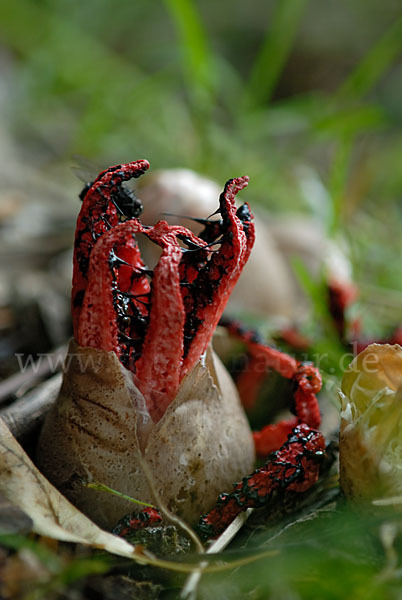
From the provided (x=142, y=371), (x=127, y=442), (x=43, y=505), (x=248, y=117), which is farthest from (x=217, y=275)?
(x=248, y=117)

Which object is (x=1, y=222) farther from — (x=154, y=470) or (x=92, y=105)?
(x=154, y=470)

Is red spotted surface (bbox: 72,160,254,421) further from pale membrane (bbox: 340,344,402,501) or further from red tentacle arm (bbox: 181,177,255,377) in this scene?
pale membrane (bbox: 340,344,402,501)

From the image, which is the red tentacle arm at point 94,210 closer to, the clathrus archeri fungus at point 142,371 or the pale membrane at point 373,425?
the clathrus archeri fungus at point 142,371

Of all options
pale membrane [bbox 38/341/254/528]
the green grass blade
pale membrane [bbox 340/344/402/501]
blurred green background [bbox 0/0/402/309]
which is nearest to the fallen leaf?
pale membrane [bbox 38/341/254/528]

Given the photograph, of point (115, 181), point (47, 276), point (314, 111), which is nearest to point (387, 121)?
point (314, 111)

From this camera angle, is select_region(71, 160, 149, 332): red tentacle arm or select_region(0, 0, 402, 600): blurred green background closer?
select_region(71, 160, 149, 332): red tentacle arm

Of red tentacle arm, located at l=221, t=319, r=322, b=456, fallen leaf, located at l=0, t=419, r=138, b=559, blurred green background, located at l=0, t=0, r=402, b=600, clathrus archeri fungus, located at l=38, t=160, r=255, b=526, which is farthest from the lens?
blurred green background, located at l=0, t=0, r=402, b=600

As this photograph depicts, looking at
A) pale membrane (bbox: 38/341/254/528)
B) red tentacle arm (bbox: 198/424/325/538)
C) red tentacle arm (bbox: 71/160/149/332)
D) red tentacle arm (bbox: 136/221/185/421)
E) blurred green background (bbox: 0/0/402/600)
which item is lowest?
red tentacle arm (bbox: 198/424/325/538)
